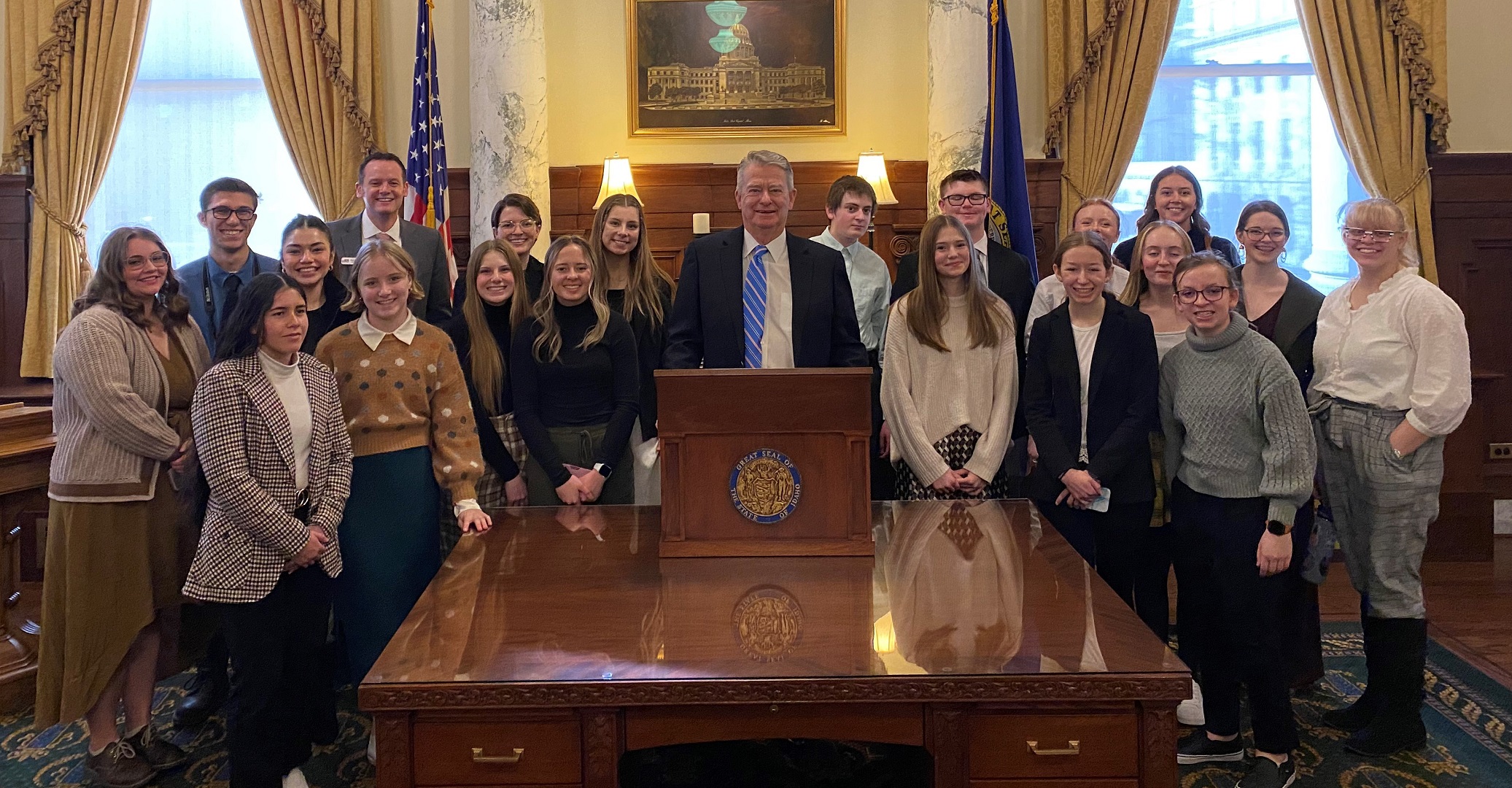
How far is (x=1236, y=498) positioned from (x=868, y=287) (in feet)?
5.37

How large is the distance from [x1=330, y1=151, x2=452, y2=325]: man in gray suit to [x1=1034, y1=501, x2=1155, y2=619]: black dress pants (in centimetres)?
213

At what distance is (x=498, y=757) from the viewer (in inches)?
72.2

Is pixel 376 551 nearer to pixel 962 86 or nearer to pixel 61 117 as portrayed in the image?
pixel 962 86

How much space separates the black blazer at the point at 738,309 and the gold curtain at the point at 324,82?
3881 mm

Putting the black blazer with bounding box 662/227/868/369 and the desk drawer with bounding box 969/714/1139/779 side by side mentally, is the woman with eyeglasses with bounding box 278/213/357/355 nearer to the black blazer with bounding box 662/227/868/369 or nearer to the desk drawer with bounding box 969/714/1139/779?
the black blazer with bounding box 662/227/868/369

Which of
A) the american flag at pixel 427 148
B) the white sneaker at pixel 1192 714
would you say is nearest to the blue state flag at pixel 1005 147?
the white sneaker at pixel 1192 714

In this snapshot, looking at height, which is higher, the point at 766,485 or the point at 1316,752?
the point at 766,485

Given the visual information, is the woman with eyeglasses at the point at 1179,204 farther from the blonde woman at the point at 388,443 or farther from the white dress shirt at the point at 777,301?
the blonde woman at the point at 388,443

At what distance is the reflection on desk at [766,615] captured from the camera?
5.88 ft

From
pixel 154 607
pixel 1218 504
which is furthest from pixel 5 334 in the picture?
pixel 1218 504

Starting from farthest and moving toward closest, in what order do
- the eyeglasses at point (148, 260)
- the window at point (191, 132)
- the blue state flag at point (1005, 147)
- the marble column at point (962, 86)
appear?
the window at point (191, 132) < the marble column at point (962, 86) < the blue state flag at point (1005, 147) < the eyeglasses at point (148, 260)

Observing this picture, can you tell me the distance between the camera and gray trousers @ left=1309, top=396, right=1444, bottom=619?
3.04 meters

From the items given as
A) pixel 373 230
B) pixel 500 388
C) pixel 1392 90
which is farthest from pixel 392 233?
pixel 1392 90

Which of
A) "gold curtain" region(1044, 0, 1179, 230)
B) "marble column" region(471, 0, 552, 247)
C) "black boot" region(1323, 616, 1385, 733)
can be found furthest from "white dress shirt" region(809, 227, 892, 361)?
"gold curtain" region(1044, 0, 1179, 230)
